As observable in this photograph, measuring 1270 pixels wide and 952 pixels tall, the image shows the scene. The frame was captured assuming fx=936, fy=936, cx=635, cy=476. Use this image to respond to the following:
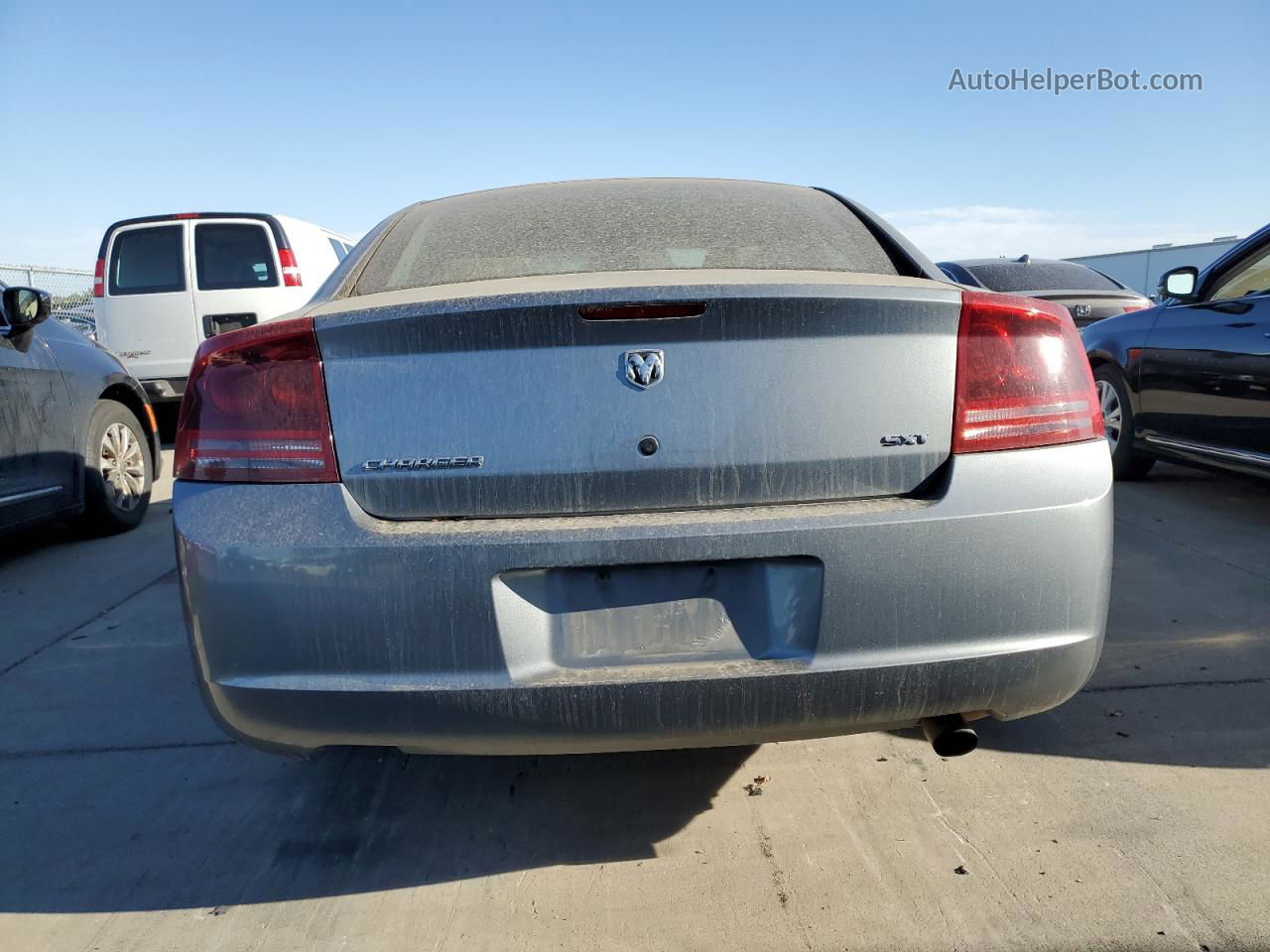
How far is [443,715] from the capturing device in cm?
178

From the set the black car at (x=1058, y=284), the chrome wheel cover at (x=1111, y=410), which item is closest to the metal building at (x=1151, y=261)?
the black car at (x=1058, y=284)

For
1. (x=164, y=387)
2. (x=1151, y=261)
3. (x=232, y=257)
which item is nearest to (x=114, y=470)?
(x=164, y=387)

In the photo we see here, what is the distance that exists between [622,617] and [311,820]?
3.95ft

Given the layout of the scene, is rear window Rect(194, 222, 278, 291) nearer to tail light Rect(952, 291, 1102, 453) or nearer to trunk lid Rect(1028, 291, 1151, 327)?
trunk lid Rect(1028, 291, 1151, 327)

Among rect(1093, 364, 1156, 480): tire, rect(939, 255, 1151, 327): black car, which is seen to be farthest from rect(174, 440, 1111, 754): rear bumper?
rect(939, 255, 1151, 327): black car

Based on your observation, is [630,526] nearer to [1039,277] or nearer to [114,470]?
[114,470]

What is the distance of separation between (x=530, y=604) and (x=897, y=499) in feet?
2.44

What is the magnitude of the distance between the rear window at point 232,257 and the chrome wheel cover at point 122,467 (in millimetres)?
4103

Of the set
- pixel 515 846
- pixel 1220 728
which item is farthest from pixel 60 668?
pixel 1220 728

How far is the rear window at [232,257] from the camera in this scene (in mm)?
9477

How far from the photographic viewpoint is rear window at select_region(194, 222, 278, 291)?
9477mm

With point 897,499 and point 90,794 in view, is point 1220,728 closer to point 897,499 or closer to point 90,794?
point 897,499

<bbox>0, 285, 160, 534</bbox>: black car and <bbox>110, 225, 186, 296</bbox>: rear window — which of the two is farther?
<bbox>110, 225, 186, 296</bbox>: rear window

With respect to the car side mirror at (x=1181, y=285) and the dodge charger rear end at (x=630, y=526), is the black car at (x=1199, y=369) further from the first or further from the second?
the dodge charger rear end at (x=630, y=526)
